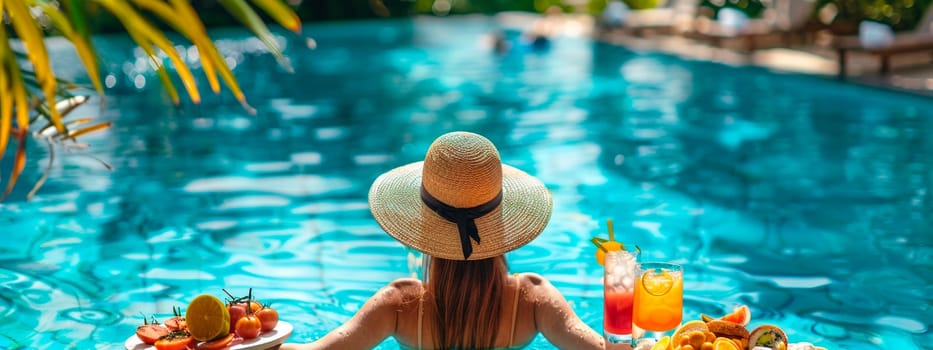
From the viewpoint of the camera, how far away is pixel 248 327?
269cm

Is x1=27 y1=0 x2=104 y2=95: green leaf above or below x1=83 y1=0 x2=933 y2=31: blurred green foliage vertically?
above

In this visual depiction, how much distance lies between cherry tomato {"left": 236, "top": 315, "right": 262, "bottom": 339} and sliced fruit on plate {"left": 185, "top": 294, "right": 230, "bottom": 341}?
0.06 metres

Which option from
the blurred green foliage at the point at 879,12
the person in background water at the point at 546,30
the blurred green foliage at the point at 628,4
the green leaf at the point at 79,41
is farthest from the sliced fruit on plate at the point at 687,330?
the blurred green foliage at the point at 628,4

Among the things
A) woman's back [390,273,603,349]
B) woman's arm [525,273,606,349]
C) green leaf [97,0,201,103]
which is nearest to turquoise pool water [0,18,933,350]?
woman's back [390,273,603,349]

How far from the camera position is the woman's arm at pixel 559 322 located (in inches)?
113

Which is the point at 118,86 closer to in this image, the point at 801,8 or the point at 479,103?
the point at 479,103

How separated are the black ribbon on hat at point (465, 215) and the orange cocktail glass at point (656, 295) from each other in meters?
0.42

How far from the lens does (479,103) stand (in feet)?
38.6

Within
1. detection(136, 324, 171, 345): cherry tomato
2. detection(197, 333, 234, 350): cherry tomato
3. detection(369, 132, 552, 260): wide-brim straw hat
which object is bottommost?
detection(197, 333, 234, 350): cherry tomato

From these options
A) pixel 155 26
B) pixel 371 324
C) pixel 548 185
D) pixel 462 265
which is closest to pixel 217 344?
pixel 371 324

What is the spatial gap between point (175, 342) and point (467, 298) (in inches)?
29.6

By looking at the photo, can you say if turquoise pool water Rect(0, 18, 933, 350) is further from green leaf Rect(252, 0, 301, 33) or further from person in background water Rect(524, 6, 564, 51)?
person in background water Rect(524, 6, 564, 51)

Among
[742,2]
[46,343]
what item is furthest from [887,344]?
[742,2]

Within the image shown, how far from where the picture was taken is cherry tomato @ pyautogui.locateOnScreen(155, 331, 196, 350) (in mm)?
2621
